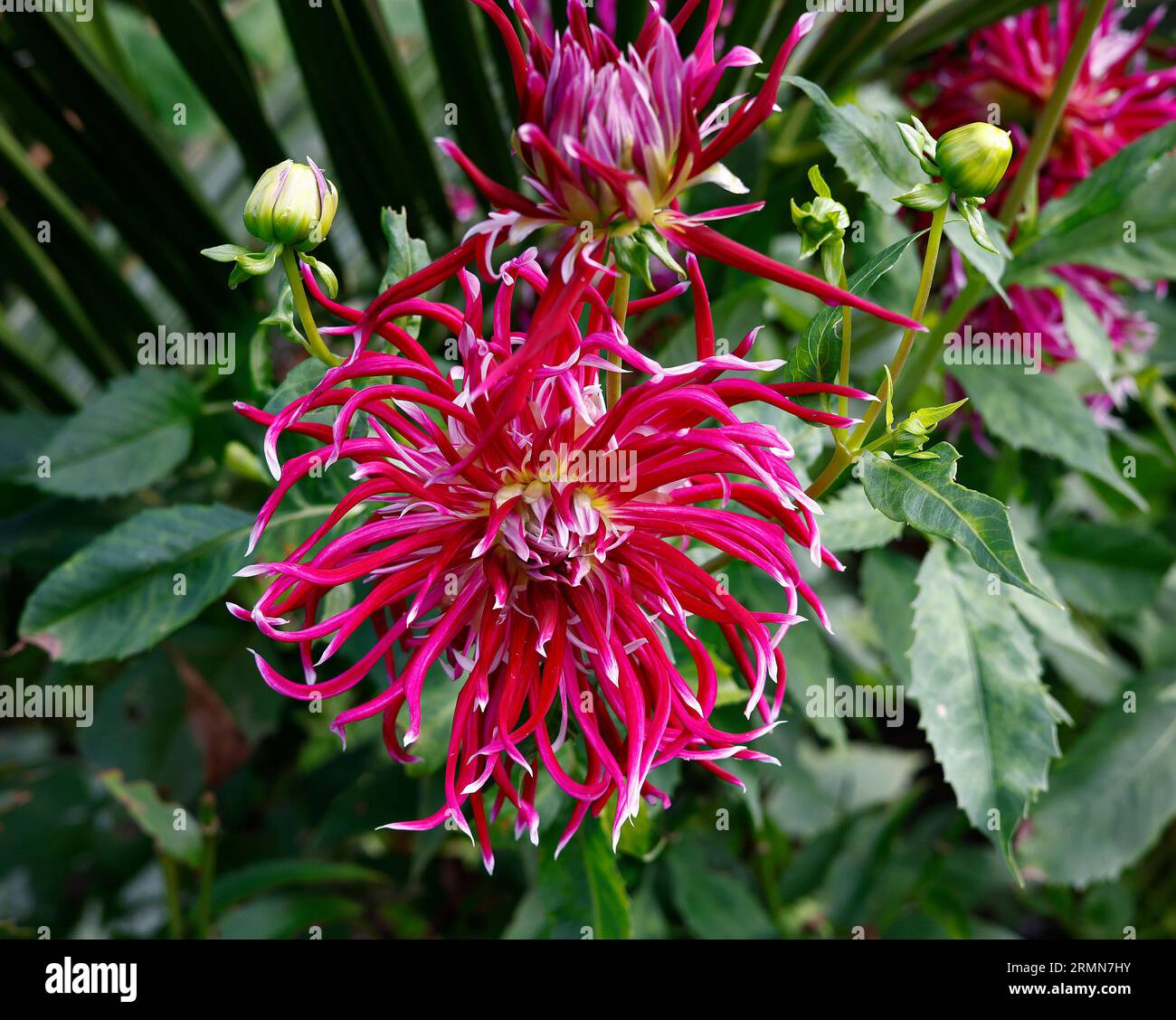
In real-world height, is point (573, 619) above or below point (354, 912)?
above

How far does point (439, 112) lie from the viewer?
0.96 meters

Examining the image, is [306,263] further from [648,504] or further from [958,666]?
[958,666]

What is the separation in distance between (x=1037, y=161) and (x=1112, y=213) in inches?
3.1

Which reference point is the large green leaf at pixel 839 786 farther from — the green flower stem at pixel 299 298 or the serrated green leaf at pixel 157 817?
the green flower stem at pixel 299 298

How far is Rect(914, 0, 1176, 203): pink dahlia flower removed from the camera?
0.73m

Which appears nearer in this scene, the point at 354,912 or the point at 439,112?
the point at 354,912

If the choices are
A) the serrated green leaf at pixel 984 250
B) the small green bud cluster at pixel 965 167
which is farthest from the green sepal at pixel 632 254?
the serrated green leaf at pixel 984 250

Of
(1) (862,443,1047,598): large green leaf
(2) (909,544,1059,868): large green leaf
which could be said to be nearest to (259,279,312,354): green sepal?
(1) (862,443,1047,598): large green leaf

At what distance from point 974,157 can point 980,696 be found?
294mm

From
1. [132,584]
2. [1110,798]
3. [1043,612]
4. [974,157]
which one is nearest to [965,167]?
[974,157]

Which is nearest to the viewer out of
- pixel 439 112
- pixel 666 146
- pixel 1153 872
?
pixel 666 146

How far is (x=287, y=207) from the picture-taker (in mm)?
406

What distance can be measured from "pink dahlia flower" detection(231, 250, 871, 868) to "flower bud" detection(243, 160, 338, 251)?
0.12 ft
